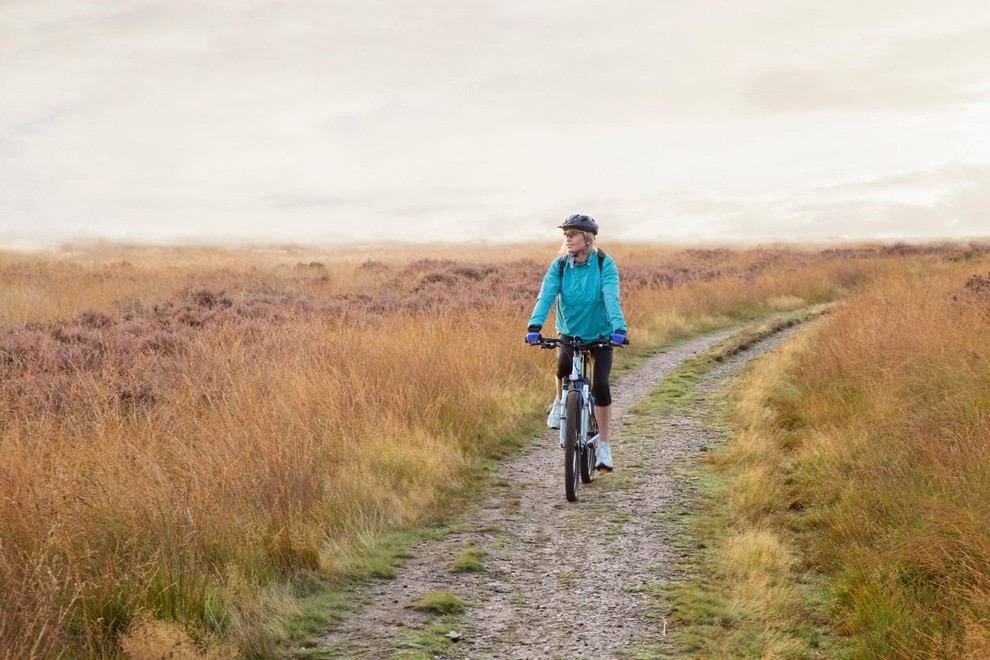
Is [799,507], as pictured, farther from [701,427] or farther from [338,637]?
[338,637]

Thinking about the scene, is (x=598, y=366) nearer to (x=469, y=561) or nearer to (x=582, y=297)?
(x=582, y=297)

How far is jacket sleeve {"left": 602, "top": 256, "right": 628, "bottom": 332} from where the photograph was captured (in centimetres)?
678

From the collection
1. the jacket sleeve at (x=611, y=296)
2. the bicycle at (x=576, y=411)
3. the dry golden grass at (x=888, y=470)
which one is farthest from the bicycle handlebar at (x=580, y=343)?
the dry golden grass at (x=888, y=470)

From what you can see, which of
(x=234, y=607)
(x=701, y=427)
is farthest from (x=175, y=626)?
(x=701, y=427)

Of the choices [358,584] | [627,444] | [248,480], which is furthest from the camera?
[627,444]

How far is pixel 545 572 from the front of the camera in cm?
555

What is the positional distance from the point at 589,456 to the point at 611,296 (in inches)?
69.6

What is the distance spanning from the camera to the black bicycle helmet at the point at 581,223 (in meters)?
6.83

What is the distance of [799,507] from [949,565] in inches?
88.4

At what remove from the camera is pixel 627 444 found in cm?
942

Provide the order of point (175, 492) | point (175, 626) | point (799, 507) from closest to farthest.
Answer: point (175, 626) < point (175, 492) < point (799, 507)

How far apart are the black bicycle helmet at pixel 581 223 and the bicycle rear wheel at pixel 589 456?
1864 mm

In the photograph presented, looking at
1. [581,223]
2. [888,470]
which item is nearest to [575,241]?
[581,223]

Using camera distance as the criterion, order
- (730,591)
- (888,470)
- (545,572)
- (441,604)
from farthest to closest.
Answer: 1. (888,470)
2. (545,572)
3. (730,591)
4. (441,604)
